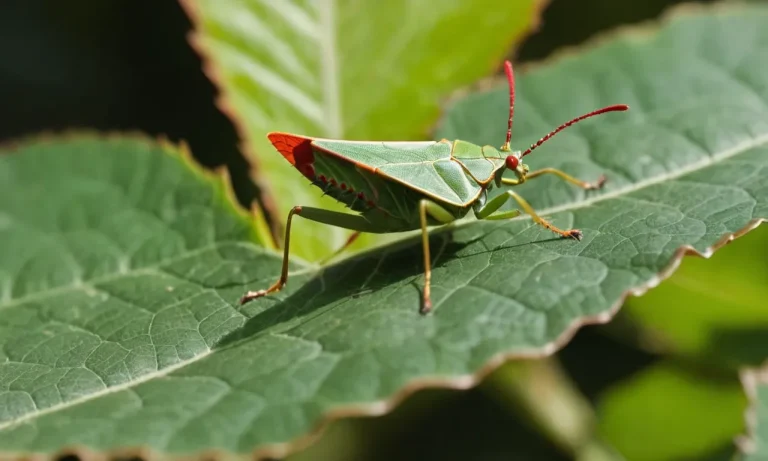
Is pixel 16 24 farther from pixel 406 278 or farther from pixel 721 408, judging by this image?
pixel 721 408

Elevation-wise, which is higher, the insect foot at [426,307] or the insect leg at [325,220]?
the insect leg at [325,220]

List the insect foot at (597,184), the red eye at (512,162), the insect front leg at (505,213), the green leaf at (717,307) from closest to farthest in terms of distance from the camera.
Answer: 1. the insect front leg at (505,213)
2. the insect foot at (597,184)
3. the red eye at (512,162)
4. the green leaf at (717,307)

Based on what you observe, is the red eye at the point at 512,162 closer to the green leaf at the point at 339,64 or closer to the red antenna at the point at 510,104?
the red antenna at the point at 510,104

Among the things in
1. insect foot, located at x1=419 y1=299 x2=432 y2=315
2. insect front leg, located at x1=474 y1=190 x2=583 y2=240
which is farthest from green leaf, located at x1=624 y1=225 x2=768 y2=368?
insect foot, located at x1=419 y1=299 x2=432 y2=315

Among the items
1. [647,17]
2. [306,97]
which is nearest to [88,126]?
[306,97]

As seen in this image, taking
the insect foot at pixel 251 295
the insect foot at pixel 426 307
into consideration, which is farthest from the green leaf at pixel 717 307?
the insect foot at pixel 251 295

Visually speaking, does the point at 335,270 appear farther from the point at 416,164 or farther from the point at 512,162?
the point at 512,162

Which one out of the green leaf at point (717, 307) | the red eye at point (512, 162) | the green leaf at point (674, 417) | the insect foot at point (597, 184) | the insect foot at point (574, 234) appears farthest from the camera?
the green leaf at point (674, 417)
